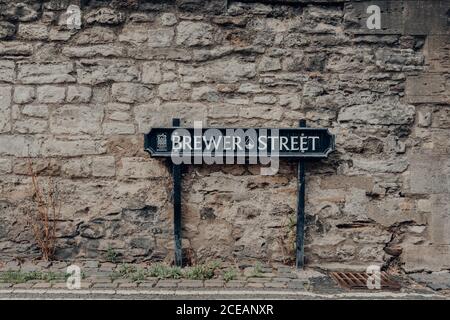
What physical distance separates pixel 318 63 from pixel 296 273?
7.36 ft

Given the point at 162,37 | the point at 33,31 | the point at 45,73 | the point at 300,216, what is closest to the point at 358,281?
the point at 300,216

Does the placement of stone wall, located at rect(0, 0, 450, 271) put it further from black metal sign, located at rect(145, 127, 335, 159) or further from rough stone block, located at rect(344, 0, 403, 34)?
black metal sign, located at rect(145, 127, 335, 159)

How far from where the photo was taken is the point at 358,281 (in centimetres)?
462

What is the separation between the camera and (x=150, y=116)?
5.08 m

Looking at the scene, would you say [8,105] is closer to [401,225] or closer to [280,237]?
[280,237]

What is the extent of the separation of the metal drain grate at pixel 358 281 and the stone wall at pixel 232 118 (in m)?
0.19

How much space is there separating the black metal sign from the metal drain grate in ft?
4.08

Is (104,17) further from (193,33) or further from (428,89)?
(428,89)

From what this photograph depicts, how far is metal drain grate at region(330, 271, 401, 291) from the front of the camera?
442 cm

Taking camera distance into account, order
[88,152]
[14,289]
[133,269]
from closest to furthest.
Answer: [14,289], [133,269], [88,152]

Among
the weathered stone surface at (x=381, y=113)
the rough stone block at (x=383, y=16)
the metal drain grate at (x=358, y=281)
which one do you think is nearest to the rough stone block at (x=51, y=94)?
the weathered stone surface at (x=381, y=113)

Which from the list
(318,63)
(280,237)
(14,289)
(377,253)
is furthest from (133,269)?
(318,63)

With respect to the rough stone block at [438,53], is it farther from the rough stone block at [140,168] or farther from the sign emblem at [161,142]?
the rough stone block at [140,168]

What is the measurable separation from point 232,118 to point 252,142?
0.36m
